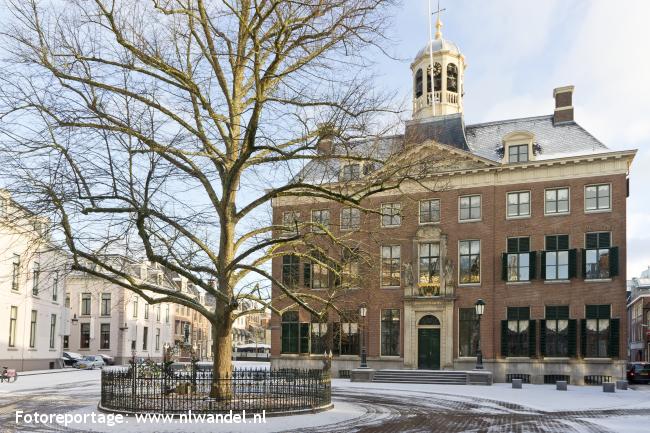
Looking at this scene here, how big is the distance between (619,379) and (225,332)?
2533 centimetres

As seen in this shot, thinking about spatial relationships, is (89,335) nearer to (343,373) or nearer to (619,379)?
(343,373)

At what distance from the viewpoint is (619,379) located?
116 ft

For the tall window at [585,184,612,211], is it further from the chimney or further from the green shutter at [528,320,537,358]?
the green shutter at [528,320,537,358]

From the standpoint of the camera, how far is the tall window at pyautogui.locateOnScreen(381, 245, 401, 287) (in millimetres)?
41312

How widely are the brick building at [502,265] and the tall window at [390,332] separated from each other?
6 centimetres

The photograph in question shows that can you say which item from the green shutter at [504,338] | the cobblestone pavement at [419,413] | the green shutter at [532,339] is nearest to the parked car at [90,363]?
the cobblestone pavement at [419,413]

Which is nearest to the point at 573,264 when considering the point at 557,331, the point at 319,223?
the point at 557,331

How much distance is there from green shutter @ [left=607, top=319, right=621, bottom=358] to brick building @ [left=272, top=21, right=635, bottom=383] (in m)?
0.05

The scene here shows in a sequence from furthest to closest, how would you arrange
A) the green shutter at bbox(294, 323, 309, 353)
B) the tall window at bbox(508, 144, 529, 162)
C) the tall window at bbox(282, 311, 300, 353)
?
1. the tall window at bbox(282, 311, 300, 353)
2. the green shutter at bbox(294, 323, 309, 353)
3. the tall window at bbox(508, 144, 529, 162)

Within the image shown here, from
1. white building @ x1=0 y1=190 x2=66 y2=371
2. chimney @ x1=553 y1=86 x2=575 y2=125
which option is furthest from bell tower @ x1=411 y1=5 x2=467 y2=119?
white building @ x1=0 y1=190 x2=66 y2=371

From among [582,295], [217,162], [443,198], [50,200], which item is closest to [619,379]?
[582,295]

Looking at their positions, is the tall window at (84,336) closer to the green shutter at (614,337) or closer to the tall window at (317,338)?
the tall window at (317,338)

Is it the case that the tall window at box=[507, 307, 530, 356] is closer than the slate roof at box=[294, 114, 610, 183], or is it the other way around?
the tall window at box=[507, 307, 530, 356]

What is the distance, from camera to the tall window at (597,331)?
3594 centimetres
